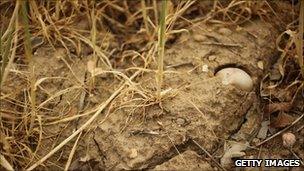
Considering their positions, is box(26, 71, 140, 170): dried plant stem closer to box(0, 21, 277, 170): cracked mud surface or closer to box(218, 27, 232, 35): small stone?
box(0, 21, 277, 170): cracked mud surface

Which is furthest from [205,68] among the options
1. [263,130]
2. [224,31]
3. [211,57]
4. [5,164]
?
[5,164]

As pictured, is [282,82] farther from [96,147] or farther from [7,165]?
[7,165]

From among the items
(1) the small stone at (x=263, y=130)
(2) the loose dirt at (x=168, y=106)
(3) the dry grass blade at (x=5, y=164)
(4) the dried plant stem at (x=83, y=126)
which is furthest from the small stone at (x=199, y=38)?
(3) the dry grass blade at (x=5, y=164)

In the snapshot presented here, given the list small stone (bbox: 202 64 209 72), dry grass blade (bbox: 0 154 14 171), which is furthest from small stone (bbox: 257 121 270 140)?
dry grass blade (bbox: 0 154 14 171)

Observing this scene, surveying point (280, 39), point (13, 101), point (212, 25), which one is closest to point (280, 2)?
point (280, 39)

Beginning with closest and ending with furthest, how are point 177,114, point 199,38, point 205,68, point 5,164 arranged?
point 5,164, point 177,114, point 205,68, point 199,38

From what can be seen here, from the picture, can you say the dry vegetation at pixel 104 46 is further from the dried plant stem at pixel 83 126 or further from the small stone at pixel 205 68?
the small stone at pixel 205 68

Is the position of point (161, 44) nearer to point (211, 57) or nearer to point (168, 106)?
point (168, 106)
